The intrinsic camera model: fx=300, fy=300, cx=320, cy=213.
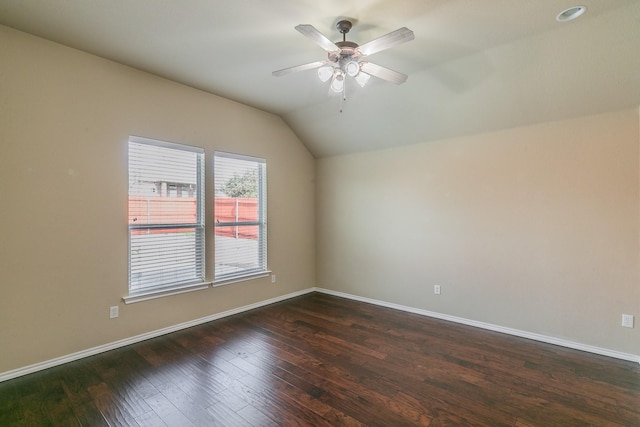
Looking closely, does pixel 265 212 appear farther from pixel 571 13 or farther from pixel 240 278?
pixel 571 13

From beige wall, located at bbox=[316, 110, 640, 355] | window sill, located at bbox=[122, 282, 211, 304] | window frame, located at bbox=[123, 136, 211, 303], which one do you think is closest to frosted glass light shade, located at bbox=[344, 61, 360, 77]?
beige wall, located at bbox=[316, 110, 640, 355]

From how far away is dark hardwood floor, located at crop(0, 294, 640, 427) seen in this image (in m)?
2.05

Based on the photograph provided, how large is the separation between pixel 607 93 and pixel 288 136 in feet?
12.3

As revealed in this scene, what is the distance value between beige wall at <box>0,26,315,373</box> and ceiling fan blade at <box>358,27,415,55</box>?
7.92ft

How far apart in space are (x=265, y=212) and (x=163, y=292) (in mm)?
1724

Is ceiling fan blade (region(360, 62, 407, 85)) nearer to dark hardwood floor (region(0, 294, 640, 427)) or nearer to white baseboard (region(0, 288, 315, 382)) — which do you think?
dark hardwood floor (region(0, 294, 640, 427))

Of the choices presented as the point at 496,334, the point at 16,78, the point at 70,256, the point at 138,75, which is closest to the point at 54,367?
the point at 70,256

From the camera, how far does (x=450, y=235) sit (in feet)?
12.8

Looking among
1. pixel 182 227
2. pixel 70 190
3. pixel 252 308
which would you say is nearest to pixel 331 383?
pixel 252 308

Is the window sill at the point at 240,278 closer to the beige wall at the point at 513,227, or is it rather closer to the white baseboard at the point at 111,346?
the white baseboard at the point at 111,346

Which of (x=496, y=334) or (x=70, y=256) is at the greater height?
(x=70, y=256)

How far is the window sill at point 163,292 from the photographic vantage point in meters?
3.16

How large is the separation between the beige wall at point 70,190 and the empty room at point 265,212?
2cm

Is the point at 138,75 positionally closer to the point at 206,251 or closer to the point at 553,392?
the point at 206,251
